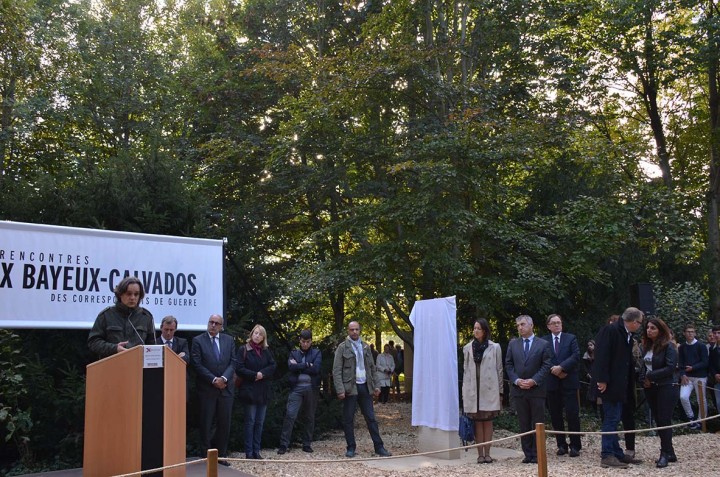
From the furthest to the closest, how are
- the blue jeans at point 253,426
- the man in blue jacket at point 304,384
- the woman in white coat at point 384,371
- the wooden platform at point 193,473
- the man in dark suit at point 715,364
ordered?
the woman in white coat at point 384,371 → the man in dark suit at point 715,364 → the man in blue jacket at point 304,384 → the blue jeans at point 253,426 → the wooden platform at point 193,473

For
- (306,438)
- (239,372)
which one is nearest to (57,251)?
(239,372)

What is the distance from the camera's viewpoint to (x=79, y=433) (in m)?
8.76

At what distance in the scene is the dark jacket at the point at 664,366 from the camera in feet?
27.3

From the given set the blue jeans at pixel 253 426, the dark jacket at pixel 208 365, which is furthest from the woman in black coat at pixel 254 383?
the dark jacket at pixel 208 365

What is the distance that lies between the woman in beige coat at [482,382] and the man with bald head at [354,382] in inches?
53.6

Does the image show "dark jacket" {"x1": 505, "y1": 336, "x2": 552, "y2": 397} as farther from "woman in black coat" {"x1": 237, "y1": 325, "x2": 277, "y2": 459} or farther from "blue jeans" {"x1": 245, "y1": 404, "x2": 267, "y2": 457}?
"blue jeans" {"x1": 245, "y1": 404, "x2": 267, "y2": 457}

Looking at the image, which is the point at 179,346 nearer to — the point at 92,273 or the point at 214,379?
the point at 214,379

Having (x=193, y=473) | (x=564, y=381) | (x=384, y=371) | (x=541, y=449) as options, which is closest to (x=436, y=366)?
(x=564, y=381)

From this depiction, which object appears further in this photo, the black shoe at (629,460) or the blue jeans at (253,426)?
the blue jeans at (253,426)

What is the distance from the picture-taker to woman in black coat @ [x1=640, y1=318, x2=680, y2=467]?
27.2 ft

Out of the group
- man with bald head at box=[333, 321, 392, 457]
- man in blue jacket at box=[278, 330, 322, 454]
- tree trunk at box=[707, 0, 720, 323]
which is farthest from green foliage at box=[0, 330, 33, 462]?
tree trunk at box=[707, 0, 720, 323]

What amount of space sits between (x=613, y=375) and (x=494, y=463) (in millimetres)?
1828

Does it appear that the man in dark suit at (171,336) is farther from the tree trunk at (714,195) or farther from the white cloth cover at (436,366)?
the tree trunk at (714,195)

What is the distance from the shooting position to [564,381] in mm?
8930
